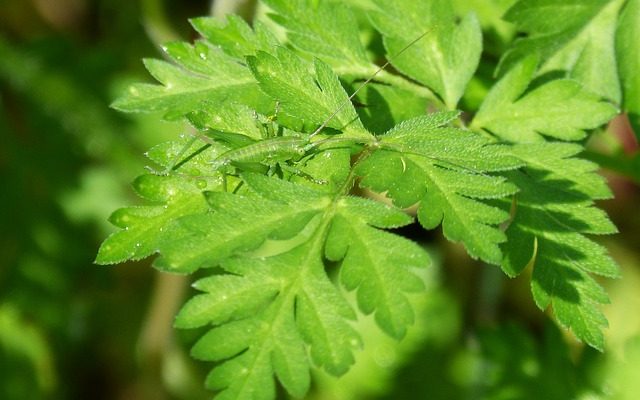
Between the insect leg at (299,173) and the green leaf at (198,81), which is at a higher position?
the green leaf at (198,81)

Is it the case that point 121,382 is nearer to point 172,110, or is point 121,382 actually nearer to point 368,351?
point 368,351

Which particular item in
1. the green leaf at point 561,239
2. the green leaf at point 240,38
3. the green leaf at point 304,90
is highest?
the green leaf at point 240,38

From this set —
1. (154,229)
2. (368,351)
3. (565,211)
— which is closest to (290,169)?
(154,229)

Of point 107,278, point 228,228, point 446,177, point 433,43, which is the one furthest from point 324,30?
point 107,278

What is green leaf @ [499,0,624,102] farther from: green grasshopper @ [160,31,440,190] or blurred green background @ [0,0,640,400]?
blurred green background @ [0,0,640,400]

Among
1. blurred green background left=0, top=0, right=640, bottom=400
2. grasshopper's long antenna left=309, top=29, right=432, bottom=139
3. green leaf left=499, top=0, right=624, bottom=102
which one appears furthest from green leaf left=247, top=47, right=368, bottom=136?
blurred green background left=0, top=0, right=640, bottom=400

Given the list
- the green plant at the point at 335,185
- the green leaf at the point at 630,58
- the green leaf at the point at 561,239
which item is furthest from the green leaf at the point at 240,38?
the green leaf at the point at 630,58

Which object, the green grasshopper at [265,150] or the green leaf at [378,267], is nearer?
the green leaf at [378,267]

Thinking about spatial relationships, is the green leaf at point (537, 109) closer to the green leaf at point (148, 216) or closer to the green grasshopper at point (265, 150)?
the green grasshopper at point (265, 150)

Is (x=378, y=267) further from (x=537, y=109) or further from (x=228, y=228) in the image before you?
(x=537, y=109)
